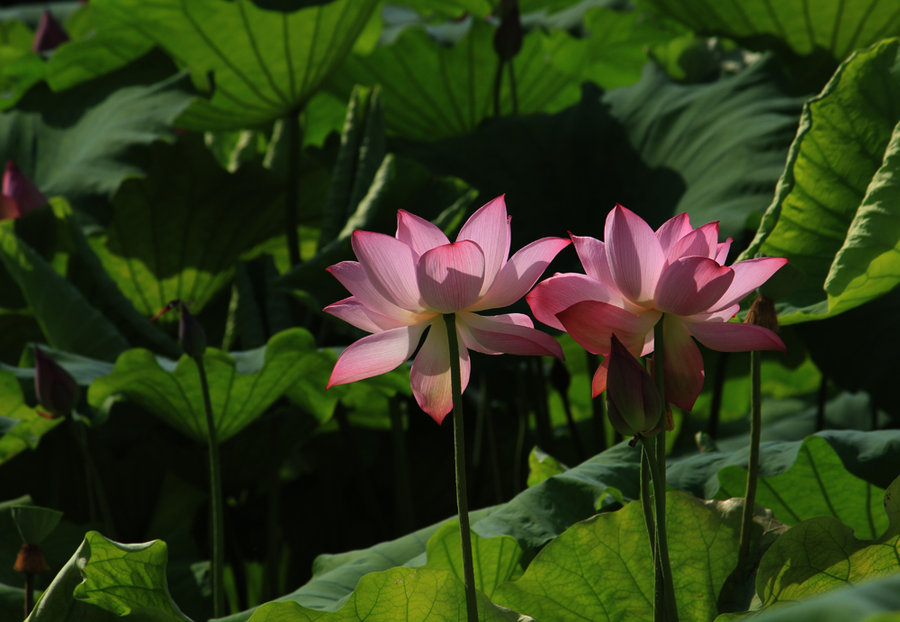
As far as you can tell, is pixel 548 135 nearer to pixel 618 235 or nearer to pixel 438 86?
pixel 438 86

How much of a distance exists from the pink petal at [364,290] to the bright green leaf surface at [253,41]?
2.67ft

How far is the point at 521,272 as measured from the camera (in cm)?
40

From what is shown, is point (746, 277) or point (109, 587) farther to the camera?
point (109, 587)

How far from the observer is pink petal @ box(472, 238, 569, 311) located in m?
0.39

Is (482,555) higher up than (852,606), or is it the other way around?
(852,606)

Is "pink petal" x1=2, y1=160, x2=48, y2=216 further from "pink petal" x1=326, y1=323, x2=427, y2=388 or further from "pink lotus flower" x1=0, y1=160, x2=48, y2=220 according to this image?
"pink petal" x1=326, y1=323, x2=427, y2=388

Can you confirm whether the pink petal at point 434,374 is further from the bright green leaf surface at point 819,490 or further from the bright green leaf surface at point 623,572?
the bright green leaf surface at point 819,490

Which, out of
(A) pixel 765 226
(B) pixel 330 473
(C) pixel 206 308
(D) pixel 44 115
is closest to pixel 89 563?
(A) pixel 765 226

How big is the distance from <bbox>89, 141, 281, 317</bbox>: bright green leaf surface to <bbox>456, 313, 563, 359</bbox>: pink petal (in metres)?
0.85

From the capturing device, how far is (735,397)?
1.49 meters

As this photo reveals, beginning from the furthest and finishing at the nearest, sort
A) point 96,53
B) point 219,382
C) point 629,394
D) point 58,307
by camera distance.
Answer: point 96,53 < point 58,307 < point 219,382 < point 629,394

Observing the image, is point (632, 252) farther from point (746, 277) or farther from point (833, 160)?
point (833, 160)

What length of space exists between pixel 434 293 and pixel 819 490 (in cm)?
38

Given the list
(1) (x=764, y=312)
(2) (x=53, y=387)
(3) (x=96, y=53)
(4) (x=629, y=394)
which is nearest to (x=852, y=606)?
(4) (x=629, y=394)
